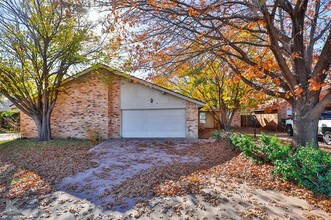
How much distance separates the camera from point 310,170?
4766mm

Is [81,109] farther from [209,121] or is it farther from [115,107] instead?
[209,121]

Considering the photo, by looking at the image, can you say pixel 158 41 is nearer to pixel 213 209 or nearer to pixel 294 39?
pixel 294 39

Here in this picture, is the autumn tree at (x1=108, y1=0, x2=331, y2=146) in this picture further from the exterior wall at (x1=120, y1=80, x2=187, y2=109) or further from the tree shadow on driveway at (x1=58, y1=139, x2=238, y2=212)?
the exterior wall at (x1=120, y1=80, x2=187, y2=109)

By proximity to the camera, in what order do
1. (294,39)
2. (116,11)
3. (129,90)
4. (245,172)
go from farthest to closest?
(129,90) < (294,39) < (245,172) < (116,11)

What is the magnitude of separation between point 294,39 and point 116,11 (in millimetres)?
5785

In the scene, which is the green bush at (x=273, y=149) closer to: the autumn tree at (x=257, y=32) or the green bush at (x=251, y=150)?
the green bush at (x=251, y=150)

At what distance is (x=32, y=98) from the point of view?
13445 mm

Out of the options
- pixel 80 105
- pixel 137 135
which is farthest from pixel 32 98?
pixel 137 135

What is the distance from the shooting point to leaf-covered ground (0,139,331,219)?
4199 mm

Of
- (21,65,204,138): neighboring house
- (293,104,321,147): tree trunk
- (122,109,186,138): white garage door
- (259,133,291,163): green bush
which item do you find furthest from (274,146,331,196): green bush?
(122,109,186,138): white garage door

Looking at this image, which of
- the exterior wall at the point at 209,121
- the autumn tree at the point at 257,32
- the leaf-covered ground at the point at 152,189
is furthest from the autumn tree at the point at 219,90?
the leaf-covered ground at the point at 152,189

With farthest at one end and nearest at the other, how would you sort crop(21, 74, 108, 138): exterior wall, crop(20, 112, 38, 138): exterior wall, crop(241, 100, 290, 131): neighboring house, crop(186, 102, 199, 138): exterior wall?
1. crop(241, 100, 290, 131): neighboring house
2. crop(20, 112, 38, 138): exterior wall
3. crop(21, 74, 108, 138): exterior wall
4. crop(186, 102, 199, 138): exterior wall

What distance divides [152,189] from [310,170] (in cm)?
383

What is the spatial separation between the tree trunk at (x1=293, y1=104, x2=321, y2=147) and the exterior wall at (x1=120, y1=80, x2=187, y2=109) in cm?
760
